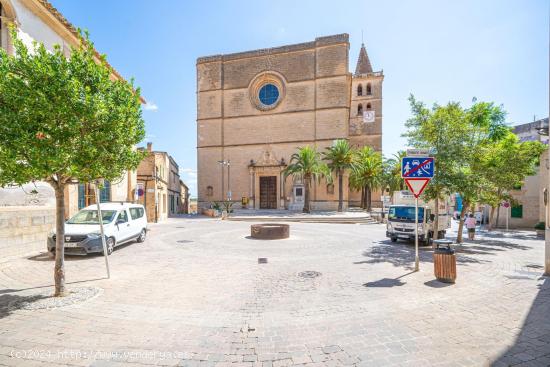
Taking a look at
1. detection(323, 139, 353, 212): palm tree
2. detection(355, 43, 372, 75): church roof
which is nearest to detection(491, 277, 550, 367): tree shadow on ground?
Result: detection(323, 139, 353, 212): palm tree

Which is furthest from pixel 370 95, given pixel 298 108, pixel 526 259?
pixel 526 259

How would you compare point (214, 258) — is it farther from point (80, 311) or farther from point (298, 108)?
point (298, 108)

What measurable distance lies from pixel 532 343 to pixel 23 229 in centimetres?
1359

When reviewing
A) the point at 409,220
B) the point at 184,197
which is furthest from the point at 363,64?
the point at 409,220

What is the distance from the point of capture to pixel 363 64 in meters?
53.8

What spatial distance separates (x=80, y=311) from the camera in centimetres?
505

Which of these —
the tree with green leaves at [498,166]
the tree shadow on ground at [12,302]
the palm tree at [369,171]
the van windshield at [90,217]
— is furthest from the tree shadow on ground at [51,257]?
the palm tree at [369,171]

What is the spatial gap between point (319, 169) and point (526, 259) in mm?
22612

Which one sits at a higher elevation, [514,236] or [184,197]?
[184,197]

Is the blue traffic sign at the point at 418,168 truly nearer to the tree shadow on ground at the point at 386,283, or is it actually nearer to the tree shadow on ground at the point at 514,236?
the tree shadow on ground at the point at 386,283

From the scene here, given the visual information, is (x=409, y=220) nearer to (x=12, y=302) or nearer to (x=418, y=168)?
(x=418, y=168)

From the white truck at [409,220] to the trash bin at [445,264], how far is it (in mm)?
5733

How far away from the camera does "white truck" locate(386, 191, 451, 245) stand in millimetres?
12914

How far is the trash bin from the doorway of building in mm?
32497
